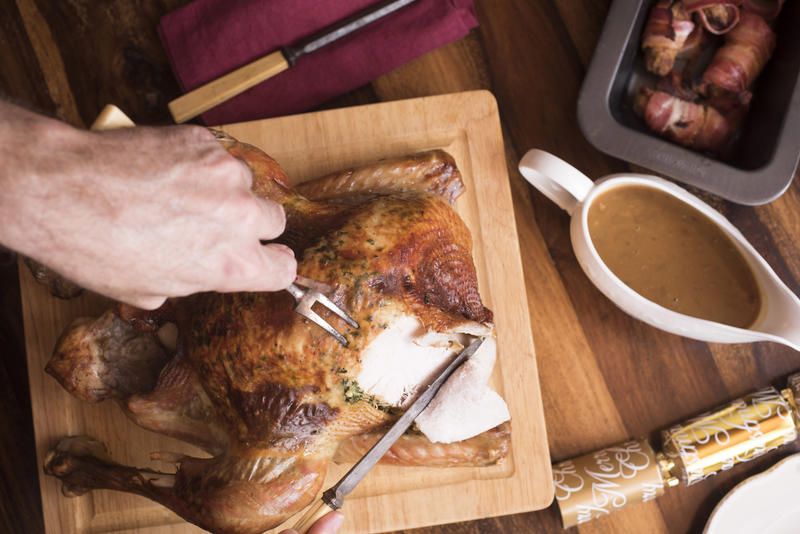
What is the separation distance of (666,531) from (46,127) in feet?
4.75

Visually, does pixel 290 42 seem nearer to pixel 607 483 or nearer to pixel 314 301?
pixel 314 301

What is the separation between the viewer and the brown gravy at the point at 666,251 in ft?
4.09

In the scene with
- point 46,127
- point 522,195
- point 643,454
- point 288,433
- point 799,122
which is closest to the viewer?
point 46,127

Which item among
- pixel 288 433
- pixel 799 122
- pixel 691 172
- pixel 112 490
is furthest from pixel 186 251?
pixel 799 122

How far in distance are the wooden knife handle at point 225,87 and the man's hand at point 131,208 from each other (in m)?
0.72

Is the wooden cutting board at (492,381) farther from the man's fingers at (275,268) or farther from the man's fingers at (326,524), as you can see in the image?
the man's fingers at (275,268)

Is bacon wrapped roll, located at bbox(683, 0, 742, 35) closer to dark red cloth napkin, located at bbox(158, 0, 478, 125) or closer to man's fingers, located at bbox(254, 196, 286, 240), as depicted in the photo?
dark red cloth napkin, located at bbox(158, 0, 478, 125)

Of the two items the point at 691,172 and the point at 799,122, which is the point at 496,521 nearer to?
the point at 691,172

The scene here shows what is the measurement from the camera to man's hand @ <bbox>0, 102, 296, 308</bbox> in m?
0.56

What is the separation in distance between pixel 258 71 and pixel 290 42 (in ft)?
0.37

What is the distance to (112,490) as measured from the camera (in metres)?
1.29

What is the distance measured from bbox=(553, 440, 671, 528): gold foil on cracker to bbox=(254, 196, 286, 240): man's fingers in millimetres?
916

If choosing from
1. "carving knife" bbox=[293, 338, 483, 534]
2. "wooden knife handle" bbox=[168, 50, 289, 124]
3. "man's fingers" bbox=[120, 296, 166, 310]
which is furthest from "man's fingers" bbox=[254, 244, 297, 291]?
"wooden knife handle" bbox=[168, 50, 289, 124]

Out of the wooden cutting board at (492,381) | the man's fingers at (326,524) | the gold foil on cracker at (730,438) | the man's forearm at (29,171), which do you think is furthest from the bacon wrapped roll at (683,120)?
the man's forearm at (29,171)
